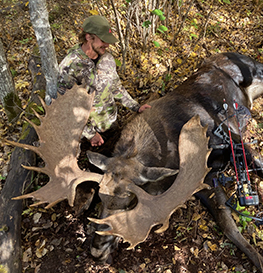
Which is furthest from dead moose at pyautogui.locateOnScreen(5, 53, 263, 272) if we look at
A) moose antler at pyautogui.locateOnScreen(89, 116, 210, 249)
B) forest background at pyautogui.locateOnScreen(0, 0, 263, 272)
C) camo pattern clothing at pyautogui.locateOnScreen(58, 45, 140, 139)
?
forest background at pyautogui.locateOnScreen(0, 0, 263, 272)

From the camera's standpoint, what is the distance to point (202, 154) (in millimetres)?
3010

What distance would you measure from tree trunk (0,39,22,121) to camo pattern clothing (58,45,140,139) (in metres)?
1.46

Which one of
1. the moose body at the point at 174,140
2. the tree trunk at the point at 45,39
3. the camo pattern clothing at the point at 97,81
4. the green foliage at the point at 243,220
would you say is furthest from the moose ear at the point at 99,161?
the green foliage at the point at 243,220

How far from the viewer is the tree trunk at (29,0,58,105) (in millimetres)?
4215

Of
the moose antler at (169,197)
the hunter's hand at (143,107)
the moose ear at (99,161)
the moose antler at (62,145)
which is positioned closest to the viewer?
the moose antler at (169,197)

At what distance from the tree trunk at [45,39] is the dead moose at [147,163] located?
5.24 feet

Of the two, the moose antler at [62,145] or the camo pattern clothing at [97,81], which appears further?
the camo pattern clothing at [97,81]

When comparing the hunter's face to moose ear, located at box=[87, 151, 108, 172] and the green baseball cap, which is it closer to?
the green baseball cap

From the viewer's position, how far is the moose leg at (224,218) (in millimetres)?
3661

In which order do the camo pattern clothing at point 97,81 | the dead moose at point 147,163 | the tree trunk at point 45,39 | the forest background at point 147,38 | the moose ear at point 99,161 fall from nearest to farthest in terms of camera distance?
the dead moose at point 147,163
the moose ear at point 99,161
the camo pattern clothing at point 97,81
the tree trunk at point 45,39
the forest background at point 147,38

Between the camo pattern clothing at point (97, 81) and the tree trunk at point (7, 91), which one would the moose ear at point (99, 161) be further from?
the tree trunk at point (7, 91)

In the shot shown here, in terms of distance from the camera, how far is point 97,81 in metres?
4.33

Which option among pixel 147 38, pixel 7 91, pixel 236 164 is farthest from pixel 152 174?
pixel 147 38

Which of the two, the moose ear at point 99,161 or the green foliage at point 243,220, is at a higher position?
the moose ear at point 99,161
